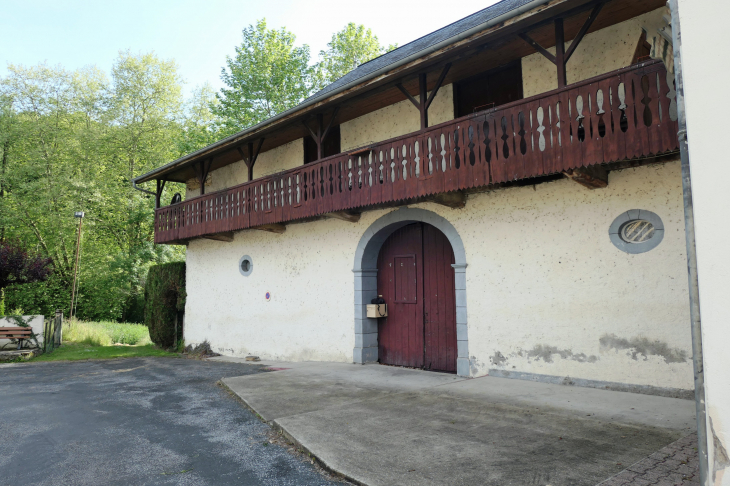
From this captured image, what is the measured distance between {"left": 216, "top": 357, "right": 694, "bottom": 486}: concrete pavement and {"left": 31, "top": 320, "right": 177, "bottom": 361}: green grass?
9.03 metres

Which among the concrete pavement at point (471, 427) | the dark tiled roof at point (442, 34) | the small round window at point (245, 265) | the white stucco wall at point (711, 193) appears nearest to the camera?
the white stucco wall at point (711, 193)

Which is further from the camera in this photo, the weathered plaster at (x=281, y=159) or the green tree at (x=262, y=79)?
the green tree at (x=262, y=79)

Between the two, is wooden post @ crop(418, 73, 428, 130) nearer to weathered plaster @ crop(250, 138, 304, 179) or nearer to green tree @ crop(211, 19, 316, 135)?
weathered plaster @ crop(250, 138, 304, 179)

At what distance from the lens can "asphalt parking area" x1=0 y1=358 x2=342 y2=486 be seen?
398 cm

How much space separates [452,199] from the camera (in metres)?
7.94

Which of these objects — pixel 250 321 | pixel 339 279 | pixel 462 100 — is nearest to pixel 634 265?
pixel 462 100

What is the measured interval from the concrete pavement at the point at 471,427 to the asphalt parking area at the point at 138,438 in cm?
35

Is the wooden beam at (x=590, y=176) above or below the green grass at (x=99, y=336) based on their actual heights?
above

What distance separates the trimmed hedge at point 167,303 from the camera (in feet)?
51.5

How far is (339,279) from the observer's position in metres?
10.4

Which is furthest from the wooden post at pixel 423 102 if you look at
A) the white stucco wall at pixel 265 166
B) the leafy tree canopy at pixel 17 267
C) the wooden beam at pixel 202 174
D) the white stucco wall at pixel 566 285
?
the leafy tree canopy at pixel 17 267

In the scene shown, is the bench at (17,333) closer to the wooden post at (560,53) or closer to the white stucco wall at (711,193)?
the wooden post at (560,53)

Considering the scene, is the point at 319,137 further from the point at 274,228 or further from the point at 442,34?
the point at 442,34

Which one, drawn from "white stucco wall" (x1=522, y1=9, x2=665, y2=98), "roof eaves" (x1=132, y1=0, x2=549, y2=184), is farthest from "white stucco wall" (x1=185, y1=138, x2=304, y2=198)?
"white stucco wall" (x1=522, y1=9, x2=665, y2=98)
